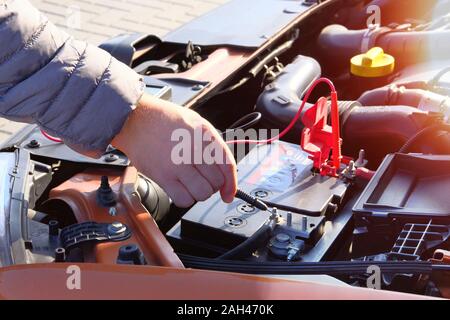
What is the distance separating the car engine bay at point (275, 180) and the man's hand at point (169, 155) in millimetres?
123

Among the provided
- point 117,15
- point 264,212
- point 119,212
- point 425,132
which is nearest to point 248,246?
point 264,212

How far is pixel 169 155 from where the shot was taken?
4.26 ft

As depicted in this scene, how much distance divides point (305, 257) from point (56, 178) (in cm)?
63

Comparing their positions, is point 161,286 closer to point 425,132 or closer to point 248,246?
point 248,246

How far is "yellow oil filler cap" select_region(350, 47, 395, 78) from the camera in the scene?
2206 millimetres

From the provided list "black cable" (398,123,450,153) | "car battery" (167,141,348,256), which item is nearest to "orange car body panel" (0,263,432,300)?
"car battery" (167,141,348,256)

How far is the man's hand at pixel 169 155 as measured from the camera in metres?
1.30

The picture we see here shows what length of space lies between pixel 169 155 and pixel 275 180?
426mm

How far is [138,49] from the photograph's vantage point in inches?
91.9

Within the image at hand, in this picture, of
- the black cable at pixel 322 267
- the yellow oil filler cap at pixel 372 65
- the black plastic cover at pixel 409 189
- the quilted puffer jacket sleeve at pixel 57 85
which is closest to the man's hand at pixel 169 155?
the quilted puffer jacket sleeve at pixel 57 85

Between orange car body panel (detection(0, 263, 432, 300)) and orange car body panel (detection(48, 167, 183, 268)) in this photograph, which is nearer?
orange car body panel (detection(0, 263, 432, 300))

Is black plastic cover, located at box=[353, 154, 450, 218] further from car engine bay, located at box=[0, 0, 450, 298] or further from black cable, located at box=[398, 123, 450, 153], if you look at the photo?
black cable, located at box=[398, 123, 450, 153]

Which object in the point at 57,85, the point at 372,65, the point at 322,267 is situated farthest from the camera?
the point at 372,65

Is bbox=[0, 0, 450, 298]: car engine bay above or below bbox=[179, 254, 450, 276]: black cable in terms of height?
below
